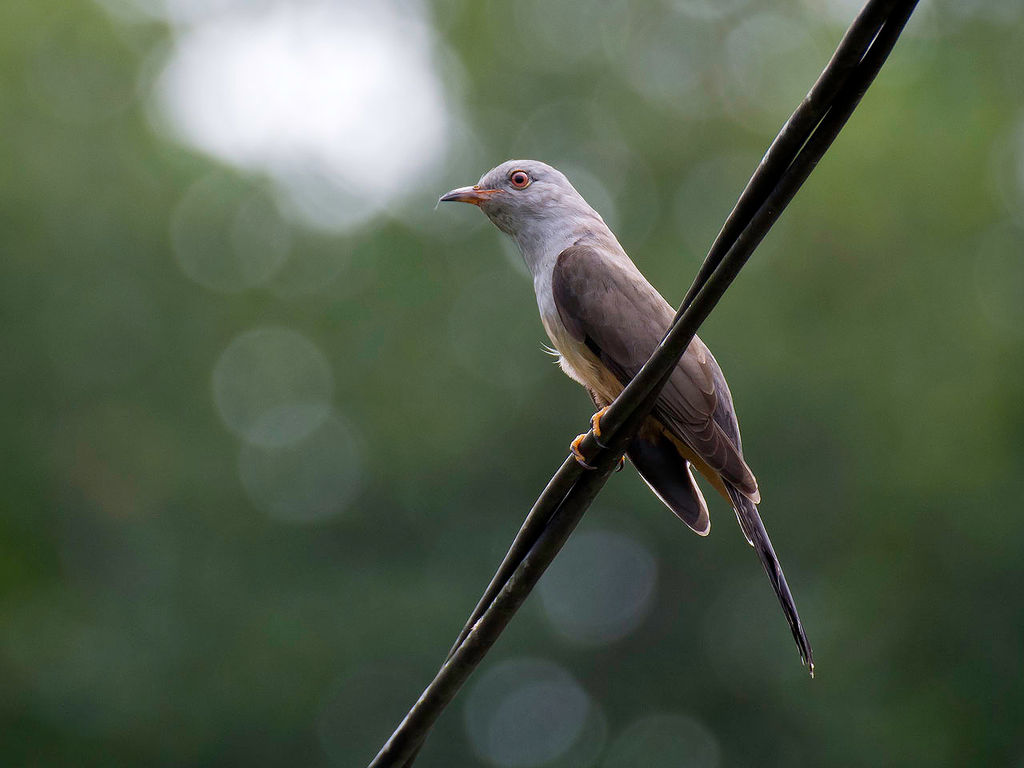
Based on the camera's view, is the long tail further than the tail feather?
No

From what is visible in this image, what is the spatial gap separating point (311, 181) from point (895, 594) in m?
10.1

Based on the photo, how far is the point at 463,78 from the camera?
16.7 metres

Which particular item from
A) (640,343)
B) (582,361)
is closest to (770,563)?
(640,343)

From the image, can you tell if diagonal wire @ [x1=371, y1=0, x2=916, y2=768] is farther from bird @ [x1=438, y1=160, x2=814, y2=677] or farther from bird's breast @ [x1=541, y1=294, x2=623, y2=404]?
bird's breast @ [x1=541, y1=294, x2=623, y2=404]

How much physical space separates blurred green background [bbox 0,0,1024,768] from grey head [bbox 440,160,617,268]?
7.17 metres

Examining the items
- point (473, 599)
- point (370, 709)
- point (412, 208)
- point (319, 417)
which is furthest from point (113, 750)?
point (412, 208)

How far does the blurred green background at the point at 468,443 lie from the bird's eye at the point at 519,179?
7.22 metres

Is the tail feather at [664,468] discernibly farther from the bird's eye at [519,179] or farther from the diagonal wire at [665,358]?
the diagonal wire at [665,358]

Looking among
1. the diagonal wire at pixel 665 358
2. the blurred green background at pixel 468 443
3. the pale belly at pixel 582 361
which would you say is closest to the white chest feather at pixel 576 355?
the pale belly at pixel 582 361

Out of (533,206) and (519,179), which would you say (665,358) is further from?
(519,179)

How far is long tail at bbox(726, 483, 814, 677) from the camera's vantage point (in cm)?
267

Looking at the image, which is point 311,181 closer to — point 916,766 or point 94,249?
point 94,249

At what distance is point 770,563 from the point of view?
2.94 metres

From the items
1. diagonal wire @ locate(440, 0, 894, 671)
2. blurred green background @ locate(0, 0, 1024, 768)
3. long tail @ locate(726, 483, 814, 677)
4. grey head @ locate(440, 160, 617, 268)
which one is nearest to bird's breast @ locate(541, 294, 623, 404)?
grey head @ locate(440, 160, 617, 268)
